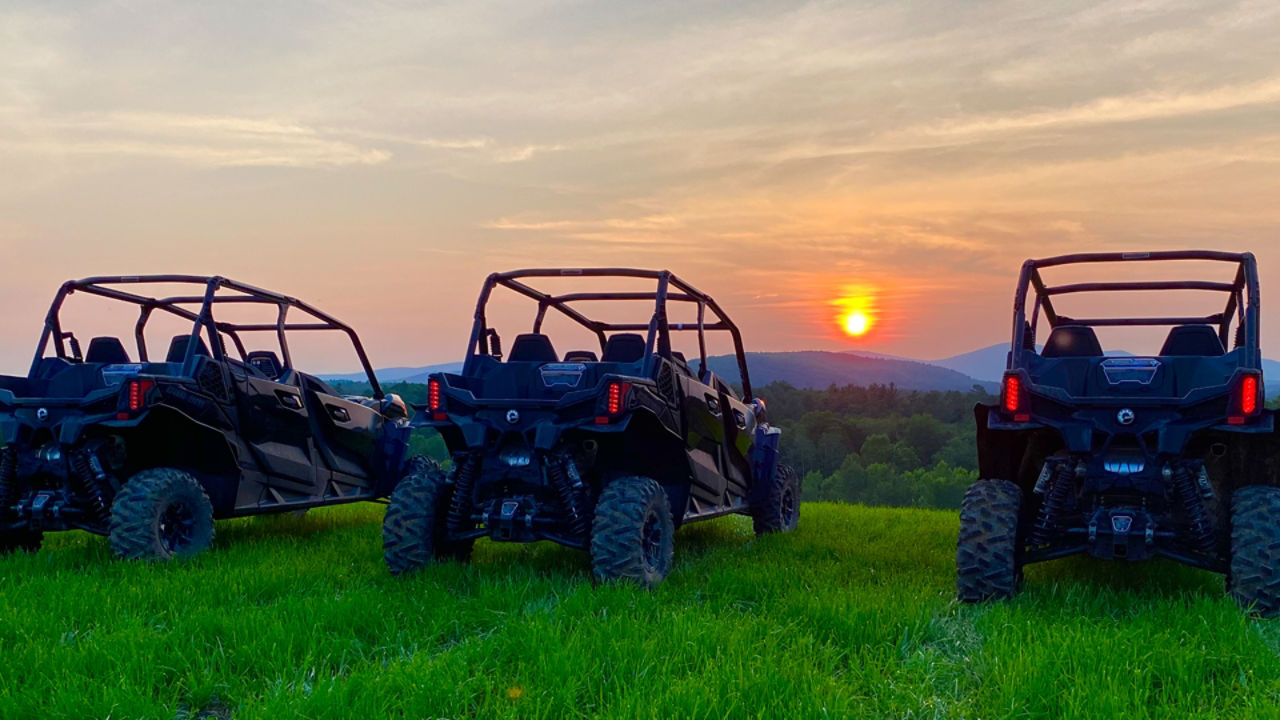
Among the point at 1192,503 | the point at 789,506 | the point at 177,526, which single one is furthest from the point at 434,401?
the point at 1192,503

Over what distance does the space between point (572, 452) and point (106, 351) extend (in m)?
5.14

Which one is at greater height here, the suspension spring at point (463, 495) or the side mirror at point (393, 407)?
the side mirror at point (393, 407)

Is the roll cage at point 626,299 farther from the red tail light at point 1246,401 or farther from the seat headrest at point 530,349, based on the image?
the red tail light at point 1246,401

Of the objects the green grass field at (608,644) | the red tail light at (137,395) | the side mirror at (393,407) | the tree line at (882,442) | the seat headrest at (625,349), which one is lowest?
the tree line at (882,442)

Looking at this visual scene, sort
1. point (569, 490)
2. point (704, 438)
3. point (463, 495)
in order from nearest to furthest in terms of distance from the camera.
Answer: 1. point (569, 490)
2. point (463, 495)
3. point (704, 438)

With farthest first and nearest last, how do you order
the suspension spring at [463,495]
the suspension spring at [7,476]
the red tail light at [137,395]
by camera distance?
the suspension spring at [7,476] < the red tail light at [137,395] < the suspension spring at [463,495]

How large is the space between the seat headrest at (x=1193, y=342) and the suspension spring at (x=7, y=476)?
9116mm

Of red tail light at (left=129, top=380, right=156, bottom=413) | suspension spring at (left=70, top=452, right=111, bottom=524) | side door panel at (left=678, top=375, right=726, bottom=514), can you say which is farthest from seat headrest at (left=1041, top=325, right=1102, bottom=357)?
suspension spring at (left=70, top=452, right=111, bottom=524)

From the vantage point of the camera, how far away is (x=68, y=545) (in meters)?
9.75

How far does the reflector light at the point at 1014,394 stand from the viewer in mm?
7090

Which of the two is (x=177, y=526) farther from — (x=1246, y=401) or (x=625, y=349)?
(x=1246, y=401)

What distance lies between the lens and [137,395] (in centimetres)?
852

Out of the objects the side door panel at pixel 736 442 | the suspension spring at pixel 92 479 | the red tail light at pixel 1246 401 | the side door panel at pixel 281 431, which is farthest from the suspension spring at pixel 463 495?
the red tail light at pixel 1246 401

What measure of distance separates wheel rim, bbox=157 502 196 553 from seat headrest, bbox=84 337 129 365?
6.47 feet
